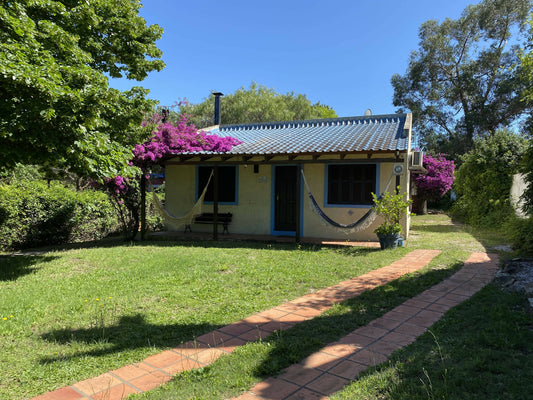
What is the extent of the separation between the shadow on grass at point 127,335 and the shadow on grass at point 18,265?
9.54 feet

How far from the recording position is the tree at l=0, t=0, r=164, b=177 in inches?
171

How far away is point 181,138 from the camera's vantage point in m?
9.48

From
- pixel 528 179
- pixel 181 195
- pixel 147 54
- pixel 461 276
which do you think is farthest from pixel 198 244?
pixel 528 179

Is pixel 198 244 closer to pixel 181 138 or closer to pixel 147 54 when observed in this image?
pixel 181 138

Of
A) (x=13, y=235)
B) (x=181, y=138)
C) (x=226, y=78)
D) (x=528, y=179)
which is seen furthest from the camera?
(x=226, y=78)

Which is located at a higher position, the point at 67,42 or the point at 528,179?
the point at 67,42

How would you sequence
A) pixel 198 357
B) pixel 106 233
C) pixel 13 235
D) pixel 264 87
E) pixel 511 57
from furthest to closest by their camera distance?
1. pixel 264 87
2. pixel 511 57
3. pixel 106 233
4. pixel 13 235
5. pixel 198 357

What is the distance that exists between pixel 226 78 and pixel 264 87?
4456mm

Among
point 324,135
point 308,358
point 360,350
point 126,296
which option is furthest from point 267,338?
point 324,135

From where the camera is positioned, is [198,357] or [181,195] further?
[181,195]

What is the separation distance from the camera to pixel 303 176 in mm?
8617

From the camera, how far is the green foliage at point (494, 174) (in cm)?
1073

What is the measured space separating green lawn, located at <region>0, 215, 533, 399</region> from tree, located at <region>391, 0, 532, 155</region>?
1894cm

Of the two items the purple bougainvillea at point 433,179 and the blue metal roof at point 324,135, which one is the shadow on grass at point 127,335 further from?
the purple bougainvillea at point 433,179
